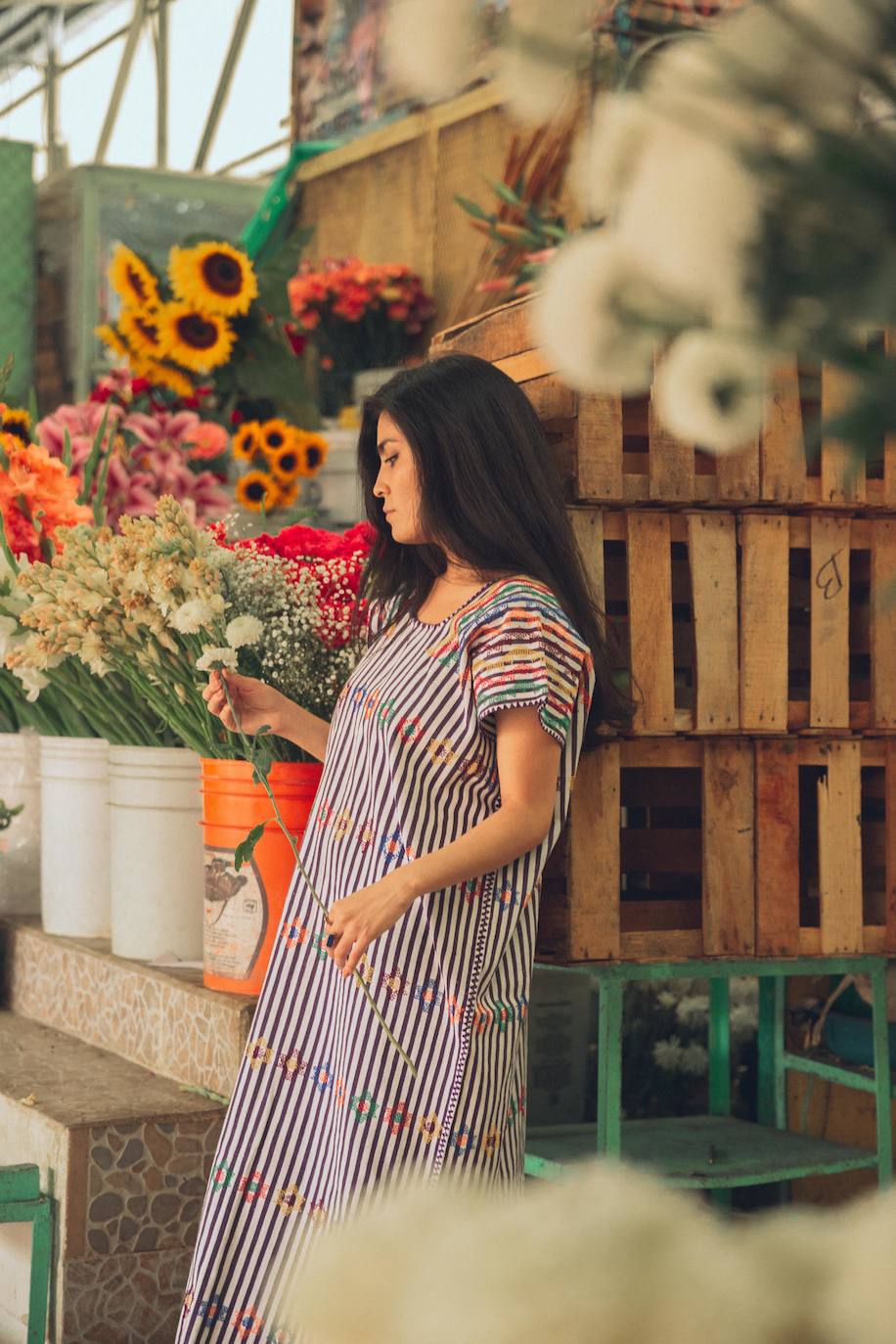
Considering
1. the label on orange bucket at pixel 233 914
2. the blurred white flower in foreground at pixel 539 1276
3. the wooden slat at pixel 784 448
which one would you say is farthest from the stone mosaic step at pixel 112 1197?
the blurred white flower in foreground at pixel 539 1276

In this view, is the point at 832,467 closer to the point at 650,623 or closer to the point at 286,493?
the point at 650,623

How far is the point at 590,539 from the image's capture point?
6.98 feet

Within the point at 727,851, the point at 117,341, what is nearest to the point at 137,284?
the point at 117,341

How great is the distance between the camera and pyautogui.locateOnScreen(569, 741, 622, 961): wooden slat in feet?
6.93

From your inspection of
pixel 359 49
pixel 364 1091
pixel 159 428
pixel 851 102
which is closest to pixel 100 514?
pixel 159 428

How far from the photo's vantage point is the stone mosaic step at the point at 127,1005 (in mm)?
2283

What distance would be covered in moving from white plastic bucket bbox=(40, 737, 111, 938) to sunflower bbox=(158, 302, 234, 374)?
875 mm

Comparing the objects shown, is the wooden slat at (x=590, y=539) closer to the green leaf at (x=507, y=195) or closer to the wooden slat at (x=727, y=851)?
the wooden slat at (x=727, y=851)

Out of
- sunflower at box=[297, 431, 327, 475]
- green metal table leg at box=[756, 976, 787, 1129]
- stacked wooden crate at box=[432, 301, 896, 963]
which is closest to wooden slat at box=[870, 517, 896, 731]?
stacked wooden crate at box=[432, 301, 896, 963]

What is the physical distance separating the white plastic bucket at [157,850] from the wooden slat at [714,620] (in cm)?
81

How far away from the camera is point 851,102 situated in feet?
1.38

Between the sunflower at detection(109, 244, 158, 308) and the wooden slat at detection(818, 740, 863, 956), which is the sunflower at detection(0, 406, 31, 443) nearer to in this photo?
the sunflower at detection(109, 244, 158, 308)

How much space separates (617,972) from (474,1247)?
181 centimetres

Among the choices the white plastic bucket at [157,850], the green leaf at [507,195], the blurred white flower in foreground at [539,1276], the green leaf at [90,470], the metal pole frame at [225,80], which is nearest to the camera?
the blurred white flower in foreground at [539,1276]
